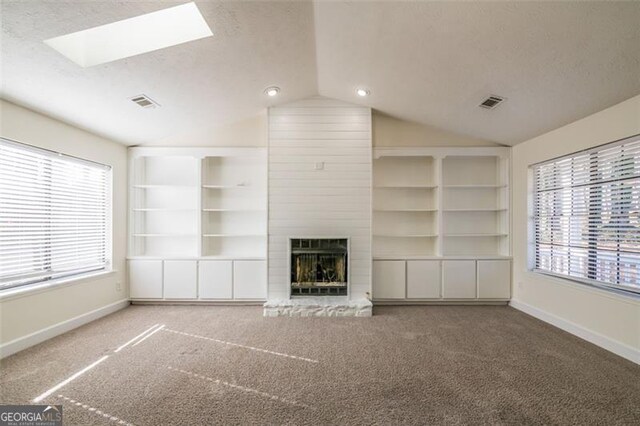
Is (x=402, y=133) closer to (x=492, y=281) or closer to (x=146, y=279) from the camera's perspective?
(x=492, y=281)

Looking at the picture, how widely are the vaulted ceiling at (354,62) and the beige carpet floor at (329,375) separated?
97.6 inches

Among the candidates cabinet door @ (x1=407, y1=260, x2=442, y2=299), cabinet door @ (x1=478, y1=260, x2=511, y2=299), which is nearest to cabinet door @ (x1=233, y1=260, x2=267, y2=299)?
cabinet door @ (x1=407, y1=260, x2=442, y2=299)

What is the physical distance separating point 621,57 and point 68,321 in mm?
5886

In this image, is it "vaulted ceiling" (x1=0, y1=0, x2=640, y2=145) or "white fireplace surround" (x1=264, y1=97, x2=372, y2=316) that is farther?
"white fireplace surround" (x1=264, y1=97, x2=372, y2=316)

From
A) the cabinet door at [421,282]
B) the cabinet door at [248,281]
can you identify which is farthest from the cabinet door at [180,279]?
the cabinet door at [421,282]

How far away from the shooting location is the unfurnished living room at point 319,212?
201cm

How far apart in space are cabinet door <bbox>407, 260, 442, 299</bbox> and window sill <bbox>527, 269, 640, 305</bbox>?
1.26m

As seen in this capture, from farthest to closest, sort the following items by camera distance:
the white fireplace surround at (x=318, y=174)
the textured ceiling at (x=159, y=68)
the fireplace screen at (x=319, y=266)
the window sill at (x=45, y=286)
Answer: the white fireplace surround at (x=318, y=174) → the fireplace screen at (x=319, y=266) → the window sill at (x=45, y=286) → the textured ceiling at (x=159, y=68)

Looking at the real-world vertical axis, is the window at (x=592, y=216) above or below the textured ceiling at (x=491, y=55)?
below

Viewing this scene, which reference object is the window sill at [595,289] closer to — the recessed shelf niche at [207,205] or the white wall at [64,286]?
the recessed shelf niche at [207,205]

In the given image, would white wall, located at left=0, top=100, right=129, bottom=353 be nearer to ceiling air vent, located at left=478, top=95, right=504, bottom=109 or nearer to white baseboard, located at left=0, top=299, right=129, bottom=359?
white baseboard, located at left=0, top=299, right=129, bottom=359

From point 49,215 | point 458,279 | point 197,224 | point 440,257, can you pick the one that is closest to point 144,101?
point 49,215

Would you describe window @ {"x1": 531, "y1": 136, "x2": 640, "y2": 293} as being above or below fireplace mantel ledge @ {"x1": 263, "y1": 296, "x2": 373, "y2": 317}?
above

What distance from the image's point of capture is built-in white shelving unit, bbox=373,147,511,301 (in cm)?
408
